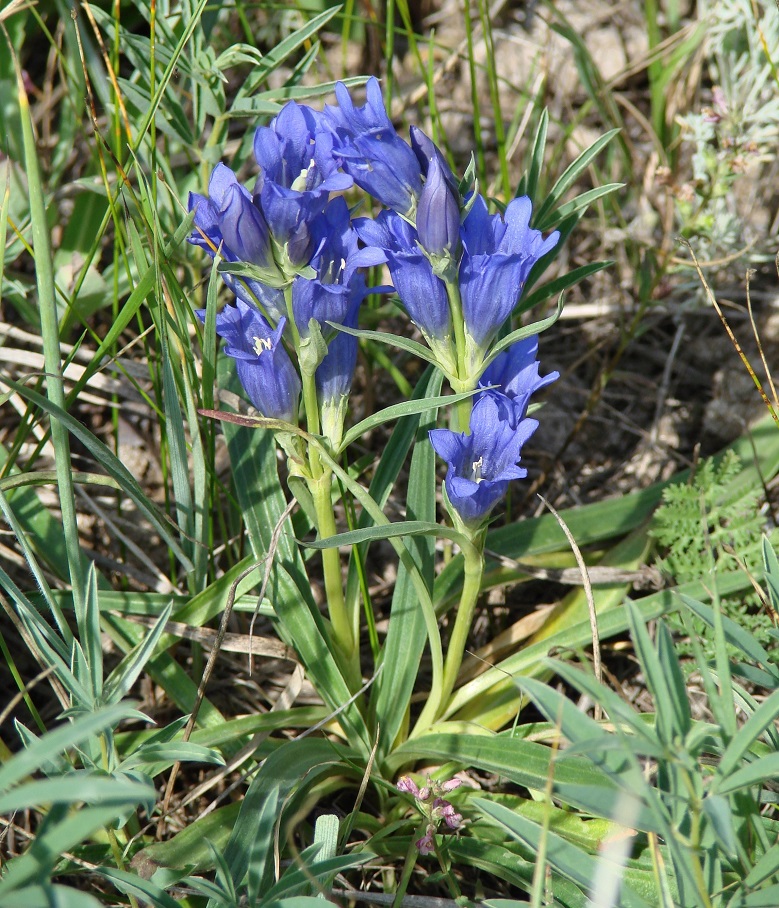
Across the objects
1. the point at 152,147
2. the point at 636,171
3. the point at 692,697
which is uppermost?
the point at 152,147

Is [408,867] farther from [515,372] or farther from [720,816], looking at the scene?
[515,372]

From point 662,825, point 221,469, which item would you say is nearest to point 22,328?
point 221,469

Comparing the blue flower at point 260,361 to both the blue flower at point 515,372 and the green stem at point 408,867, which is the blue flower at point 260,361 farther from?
the green stem at point 408,867

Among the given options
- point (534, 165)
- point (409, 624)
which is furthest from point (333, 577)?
point (534, 165)

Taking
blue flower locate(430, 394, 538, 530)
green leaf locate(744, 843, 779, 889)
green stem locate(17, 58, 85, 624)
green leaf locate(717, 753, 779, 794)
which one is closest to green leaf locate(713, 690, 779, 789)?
green leaf locate(717, 753, 779, 794)

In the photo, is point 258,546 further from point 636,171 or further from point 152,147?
point 636,171

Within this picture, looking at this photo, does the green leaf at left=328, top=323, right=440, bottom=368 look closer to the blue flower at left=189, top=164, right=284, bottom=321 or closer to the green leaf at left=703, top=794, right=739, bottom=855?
the blue flower at left=189, top=164, right=284, bottom=321

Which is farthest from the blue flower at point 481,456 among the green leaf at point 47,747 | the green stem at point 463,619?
the green leaf at point 47,747
